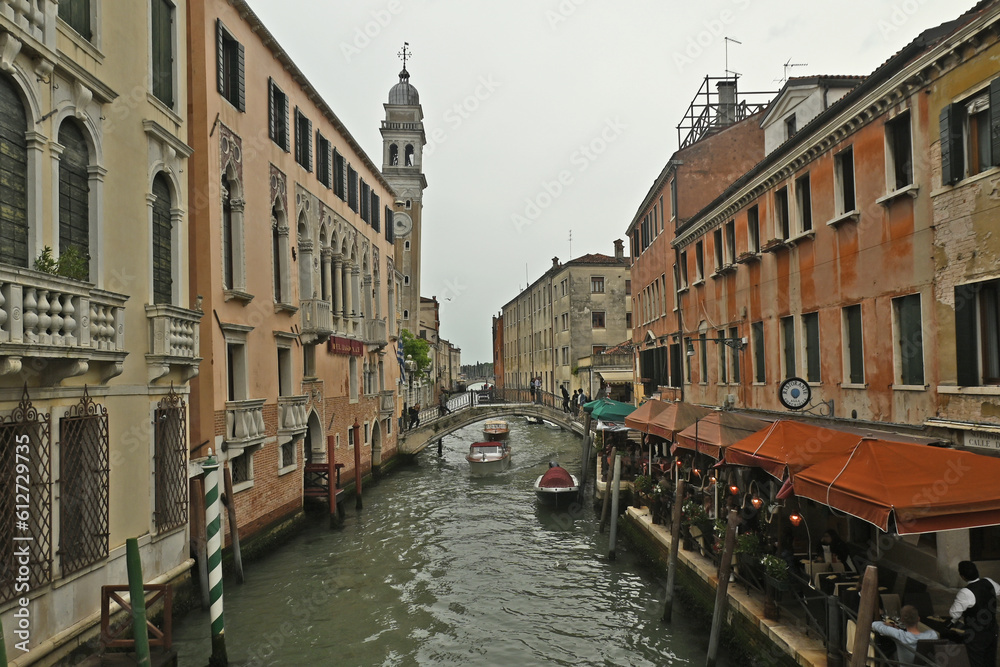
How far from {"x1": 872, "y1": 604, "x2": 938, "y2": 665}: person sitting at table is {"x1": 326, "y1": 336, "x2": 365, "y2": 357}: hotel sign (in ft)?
54.3

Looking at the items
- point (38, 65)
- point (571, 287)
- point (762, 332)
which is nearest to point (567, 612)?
point (762, 332)

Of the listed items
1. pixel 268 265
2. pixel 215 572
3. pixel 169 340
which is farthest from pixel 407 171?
pixel 215 572

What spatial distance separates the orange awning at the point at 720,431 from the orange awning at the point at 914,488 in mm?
3840

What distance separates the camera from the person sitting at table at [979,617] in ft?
20.3

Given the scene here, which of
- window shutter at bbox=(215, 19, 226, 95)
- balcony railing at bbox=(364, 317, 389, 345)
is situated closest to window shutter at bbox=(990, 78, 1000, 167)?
window shutter at bbox=(215, 19, 226, 95)

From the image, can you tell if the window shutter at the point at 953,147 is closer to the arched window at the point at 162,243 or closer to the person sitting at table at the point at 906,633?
the person sitting at table at the point at 906,633

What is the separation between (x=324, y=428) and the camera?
66.9 feet

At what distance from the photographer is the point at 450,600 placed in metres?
13.5

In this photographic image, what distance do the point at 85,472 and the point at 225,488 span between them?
4872 millimetres

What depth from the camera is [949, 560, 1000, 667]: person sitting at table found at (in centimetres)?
618

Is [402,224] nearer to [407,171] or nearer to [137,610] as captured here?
[407,171]

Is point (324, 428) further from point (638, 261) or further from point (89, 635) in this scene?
point (638, 261)

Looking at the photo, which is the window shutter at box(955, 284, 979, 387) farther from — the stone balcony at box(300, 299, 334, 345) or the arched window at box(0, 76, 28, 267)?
the stone balcony at box(300, 299, 334, 345)

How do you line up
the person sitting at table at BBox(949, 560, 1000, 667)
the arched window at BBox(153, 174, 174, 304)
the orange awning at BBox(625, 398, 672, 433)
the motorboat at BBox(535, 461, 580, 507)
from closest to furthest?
the person sitting at table at BBox(949, 560, 1000, 667) < the arched window at BBox(153, 174, 174, 304) < the orange awning at BBox(625, 398, 672, 433) < the motorboat at BBox(535, 461, 580, 507)
